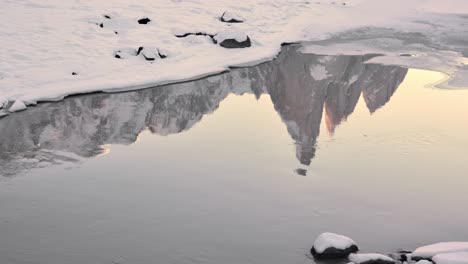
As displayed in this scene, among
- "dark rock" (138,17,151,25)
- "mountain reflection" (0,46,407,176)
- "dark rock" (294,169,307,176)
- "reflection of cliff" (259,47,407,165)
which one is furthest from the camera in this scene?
"dark rock" (138,17,151,25)

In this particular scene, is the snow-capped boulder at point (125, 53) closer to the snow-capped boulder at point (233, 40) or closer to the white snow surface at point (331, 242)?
the snow-capped boulder at point (233, 40)

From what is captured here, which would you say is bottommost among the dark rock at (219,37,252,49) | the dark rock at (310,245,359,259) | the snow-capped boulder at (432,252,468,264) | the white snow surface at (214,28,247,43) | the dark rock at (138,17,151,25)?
the dark rock at (310,245,359,259)

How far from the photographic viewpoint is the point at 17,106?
38.3 ft

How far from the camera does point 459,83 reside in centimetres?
1459

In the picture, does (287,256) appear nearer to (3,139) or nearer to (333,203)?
(333,203)

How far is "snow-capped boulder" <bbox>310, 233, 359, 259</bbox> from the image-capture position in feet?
19.9

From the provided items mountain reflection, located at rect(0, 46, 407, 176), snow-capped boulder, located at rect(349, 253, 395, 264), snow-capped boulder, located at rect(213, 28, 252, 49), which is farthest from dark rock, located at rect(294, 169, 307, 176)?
snow-capped boulder, located at rect(213, 28, 252, 49)

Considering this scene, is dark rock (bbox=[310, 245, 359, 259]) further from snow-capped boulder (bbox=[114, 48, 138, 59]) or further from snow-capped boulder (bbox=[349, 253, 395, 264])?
snow-capped boulder (bbox=[114, 48, 138, 59])

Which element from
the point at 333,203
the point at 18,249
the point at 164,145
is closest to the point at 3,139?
the point at 164,145

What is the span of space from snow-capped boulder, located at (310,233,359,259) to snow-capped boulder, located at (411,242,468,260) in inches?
26.2

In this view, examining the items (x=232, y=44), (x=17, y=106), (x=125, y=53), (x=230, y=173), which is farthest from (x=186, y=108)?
(x=232, y=44)

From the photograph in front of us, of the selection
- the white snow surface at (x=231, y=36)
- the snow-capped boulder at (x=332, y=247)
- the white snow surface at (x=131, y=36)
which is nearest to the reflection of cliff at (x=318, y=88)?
the white snow surface at (x=231, y=36)

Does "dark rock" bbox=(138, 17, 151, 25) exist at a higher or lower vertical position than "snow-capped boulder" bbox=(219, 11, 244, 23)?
lower

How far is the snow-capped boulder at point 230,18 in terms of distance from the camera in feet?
72.1
